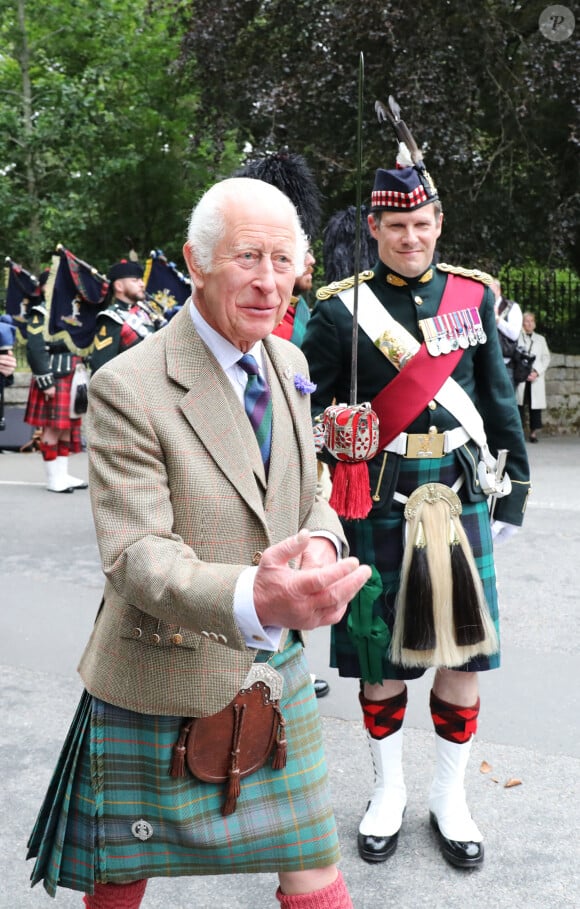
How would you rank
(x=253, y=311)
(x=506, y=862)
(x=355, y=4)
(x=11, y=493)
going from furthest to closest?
(x=355, y=4), (x=11, y=493), (x=506, y=862), (x=253, y=311)

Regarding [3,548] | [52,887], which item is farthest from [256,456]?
[3,548]

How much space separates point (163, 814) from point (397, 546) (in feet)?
4.40

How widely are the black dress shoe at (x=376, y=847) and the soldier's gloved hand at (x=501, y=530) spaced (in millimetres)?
994

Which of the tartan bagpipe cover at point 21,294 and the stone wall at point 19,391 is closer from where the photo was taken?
the tartan bagpipe cover at point 21,294

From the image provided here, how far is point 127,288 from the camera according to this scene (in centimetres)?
812

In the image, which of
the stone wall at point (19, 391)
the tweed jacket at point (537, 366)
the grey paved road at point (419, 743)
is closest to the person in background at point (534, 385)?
the tweed jacket at point (537, 366)

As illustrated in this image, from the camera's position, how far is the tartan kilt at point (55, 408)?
9391 mm

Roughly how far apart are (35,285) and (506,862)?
27.5 ft

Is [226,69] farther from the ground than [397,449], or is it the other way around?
[226,69]

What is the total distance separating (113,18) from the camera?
18.9 metres

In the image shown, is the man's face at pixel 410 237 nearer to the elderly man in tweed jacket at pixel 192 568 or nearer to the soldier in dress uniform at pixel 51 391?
the elderly man in tweed jacket at pixel 192 568

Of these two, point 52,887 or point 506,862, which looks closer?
point 52,887

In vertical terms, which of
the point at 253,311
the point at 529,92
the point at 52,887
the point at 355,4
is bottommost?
the point at 52,887

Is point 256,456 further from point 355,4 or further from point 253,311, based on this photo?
point 355,4
